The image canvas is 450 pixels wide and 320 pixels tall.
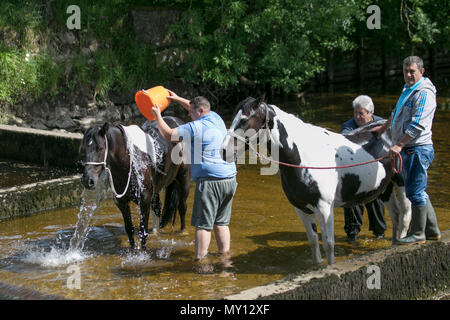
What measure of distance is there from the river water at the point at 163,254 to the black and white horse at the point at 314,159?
821mm

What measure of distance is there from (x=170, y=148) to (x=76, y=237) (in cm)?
160

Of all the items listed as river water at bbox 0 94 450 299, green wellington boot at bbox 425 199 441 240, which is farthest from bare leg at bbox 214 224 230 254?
green wellington boot at bbox 425 199 441 240

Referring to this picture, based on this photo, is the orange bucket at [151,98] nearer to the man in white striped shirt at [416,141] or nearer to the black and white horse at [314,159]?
the black and white horse at [314,159]

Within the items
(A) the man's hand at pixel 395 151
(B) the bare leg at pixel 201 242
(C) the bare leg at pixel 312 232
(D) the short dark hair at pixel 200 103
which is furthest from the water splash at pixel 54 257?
(A) the man's hand at pixel 395 151

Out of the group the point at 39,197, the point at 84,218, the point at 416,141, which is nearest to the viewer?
the point at 416,141

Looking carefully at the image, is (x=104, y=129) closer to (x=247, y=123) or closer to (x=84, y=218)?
(x=247, y=123)

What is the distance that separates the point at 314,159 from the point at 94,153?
2.25 metres

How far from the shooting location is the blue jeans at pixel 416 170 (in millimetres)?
5973

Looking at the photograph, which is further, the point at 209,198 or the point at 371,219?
the point at 371,219

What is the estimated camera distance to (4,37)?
17062 mm

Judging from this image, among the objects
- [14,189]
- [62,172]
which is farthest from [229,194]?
[62,172]

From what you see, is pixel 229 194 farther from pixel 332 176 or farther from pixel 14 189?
pixel 14 189

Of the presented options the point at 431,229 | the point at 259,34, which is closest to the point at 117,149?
the point at 431,229

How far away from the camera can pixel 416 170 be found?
235 inches
